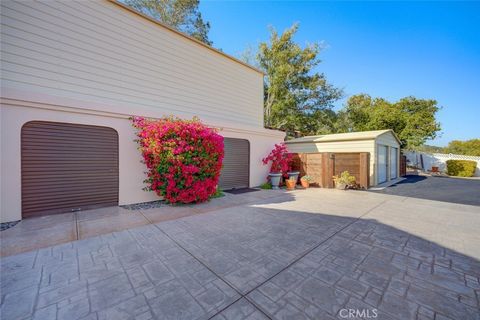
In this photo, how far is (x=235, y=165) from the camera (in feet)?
25.6

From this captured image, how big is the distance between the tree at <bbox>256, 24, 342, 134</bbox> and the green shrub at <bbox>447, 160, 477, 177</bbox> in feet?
31.1

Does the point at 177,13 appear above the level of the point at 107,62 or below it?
above

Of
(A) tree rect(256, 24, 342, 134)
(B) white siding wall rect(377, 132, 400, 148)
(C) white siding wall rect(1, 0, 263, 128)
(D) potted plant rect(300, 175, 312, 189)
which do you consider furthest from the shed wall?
(C) white siding wall rect(1, 0, 263, 128)

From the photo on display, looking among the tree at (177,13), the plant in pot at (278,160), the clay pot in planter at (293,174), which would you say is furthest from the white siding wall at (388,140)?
the tree at (177,13)

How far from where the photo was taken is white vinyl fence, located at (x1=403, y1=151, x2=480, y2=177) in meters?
15.8

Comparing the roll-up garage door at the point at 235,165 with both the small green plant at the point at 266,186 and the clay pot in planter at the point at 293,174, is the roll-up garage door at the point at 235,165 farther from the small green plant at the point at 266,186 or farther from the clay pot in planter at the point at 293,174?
the clay pot in planter at the point at 293,174

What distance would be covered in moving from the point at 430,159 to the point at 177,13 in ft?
79.6

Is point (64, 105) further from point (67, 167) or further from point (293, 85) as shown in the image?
point (293, 85)

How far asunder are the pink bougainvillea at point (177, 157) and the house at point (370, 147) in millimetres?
7007

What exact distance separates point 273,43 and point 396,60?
26.9 ft

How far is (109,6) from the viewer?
5.39m

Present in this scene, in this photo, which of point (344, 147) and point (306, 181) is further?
point (344, 147)

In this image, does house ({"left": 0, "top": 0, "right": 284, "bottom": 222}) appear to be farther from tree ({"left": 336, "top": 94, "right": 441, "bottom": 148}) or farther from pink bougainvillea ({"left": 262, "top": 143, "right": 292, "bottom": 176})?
tree ({"left": 336, "top": 94, "right": 441, "bottom": 148})

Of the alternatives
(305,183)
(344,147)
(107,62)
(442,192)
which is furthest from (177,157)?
(442,192)
